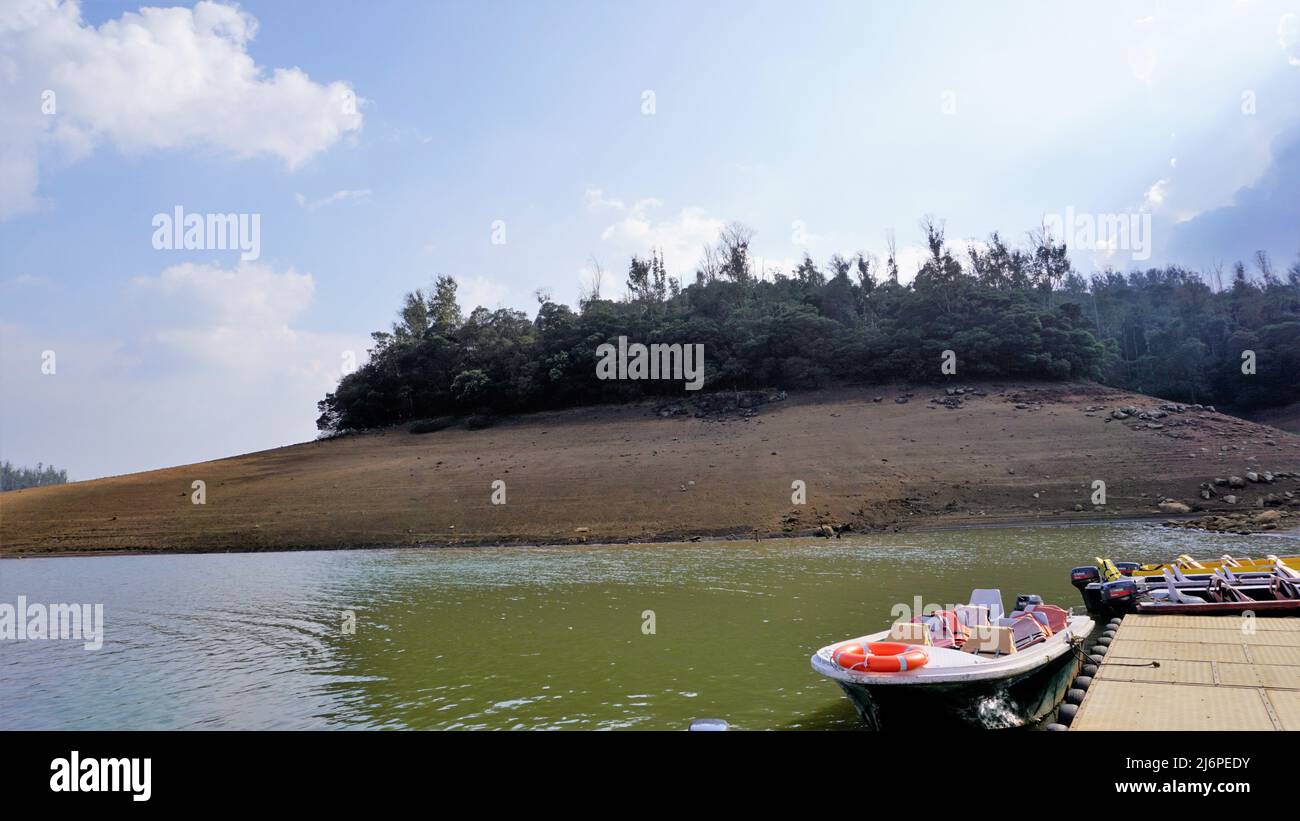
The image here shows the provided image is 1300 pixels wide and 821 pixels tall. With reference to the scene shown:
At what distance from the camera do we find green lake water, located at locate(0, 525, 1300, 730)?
418 inches

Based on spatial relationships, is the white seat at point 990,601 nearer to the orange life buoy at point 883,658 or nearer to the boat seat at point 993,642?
the boat seat at point 993,642

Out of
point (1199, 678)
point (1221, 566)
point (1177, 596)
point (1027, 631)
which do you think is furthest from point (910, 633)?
point (1221, 566)

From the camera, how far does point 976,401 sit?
47.6 metres

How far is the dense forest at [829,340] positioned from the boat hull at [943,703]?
47769 mm

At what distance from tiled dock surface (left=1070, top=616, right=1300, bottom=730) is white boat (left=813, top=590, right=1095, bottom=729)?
0.56 meters

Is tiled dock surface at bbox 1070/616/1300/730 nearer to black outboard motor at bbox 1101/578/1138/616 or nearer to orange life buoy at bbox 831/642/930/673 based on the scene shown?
black outboard motor at bbox 1101/578/1138/616

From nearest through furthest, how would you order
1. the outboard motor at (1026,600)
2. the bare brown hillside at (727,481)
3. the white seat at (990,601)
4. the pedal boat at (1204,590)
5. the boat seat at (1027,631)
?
the boat seat at (1027,631), the white seat at (990,601), the outboard motor at (1026,600), the pedal boat at (1204,590), the bare brown hillside at (727,481)

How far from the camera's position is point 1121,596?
45.4ft

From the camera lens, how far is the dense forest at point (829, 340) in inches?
2135

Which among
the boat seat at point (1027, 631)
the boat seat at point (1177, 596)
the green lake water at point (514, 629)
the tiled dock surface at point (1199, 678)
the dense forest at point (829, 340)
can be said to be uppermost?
the dense forest at point (829, 340)

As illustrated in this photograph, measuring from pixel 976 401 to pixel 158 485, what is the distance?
50.9 meters

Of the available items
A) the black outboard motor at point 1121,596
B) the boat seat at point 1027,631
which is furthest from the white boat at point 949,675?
the black outboard motor at point 1121,596
